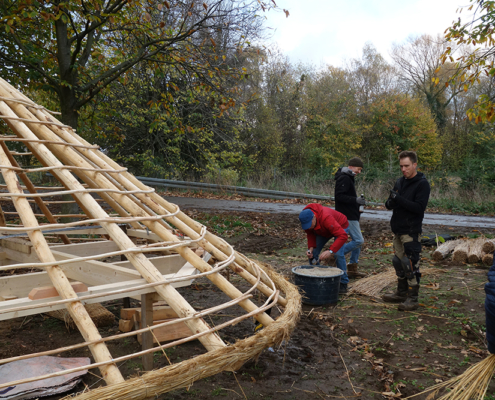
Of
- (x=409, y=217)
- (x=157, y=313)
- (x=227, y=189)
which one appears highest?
(x=409, y=217)

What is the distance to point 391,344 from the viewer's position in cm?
339

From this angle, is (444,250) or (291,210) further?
(291,210)

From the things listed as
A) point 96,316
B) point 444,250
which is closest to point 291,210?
point 444,250

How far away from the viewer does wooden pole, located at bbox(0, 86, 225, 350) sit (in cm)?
216

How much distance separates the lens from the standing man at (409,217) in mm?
3945

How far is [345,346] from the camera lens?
335 cm

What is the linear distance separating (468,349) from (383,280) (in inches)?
64.1

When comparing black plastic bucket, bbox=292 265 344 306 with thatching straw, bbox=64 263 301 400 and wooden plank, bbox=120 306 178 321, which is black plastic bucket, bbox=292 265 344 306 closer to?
wooden plank, bbox=120 306 178 321

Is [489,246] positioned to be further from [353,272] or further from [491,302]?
[491,302]

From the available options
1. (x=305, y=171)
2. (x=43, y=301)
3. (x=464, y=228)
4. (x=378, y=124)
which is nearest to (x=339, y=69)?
(x=378, y=124)

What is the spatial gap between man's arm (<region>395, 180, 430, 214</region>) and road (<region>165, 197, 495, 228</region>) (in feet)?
18.9

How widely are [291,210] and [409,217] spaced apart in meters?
6.69

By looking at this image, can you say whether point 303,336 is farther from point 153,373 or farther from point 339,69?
point 339,69

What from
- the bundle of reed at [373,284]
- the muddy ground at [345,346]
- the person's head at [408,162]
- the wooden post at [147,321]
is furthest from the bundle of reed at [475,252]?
the wooden post at [147,321]
